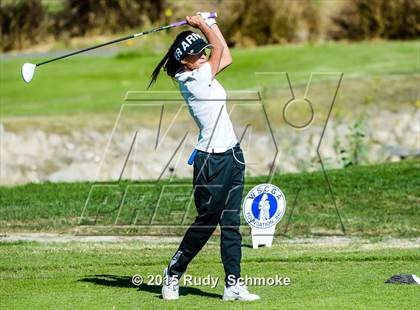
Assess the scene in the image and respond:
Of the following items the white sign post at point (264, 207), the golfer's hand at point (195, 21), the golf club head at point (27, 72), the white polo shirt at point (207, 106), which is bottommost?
the white sign post at point (264, 207)

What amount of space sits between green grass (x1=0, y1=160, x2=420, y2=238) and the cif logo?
195 centimetres

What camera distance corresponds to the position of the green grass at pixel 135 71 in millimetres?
24938

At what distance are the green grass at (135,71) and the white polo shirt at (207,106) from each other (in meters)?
14.5

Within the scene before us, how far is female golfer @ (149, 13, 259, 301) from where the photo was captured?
8.95 m

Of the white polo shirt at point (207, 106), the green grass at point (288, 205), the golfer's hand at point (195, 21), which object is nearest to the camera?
the white polo shirt at point (207, 106)

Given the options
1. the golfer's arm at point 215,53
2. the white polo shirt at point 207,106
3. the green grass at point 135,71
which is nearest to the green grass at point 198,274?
the white polo shirt at point 207,106

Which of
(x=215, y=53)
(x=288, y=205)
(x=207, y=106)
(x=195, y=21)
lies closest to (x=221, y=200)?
(x=207, y=106)

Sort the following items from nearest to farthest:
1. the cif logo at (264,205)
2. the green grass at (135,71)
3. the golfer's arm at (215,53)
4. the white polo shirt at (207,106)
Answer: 1. the white polo shirt at (207,106)
2. the golfer's arm at (215,53)
3. the cif logo at (264,205)
4. the green grass at (135,71)

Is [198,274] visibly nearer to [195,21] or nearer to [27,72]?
[27,72]

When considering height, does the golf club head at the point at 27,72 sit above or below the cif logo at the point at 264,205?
above

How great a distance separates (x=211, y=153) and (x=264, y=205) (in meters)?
2.76

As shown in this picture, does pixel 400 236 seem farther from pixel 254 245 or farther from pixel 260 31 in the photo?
pixel 260 31

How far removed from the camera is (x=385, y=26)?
31.7 metres

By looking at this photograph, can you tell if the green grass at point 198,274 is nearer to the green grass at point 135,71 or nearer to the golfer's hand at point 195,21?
the golfer's hand at point 195,21
